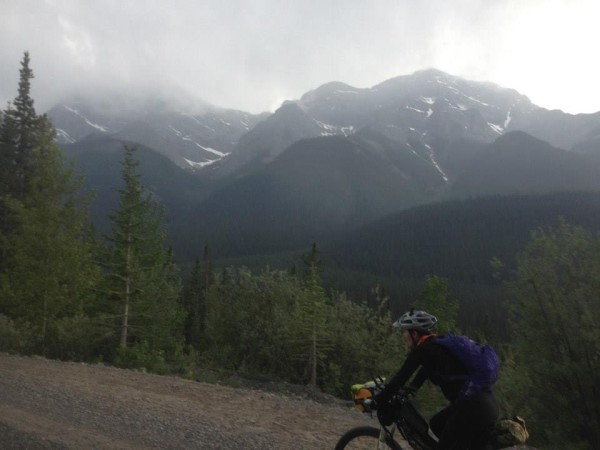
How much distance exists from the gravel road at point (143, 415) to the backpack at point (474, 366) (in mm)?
3929

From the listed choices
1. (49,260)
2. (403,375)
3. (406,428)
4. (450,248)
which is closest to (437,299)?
(49,260)

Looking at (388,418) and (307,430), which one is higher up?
(388,418)

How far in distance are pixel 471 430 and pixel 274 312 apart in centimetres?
2553

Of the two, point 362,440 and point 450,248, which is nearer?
point 362,440

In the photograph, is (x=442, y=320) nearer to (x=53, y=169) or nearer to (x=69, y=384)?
(x=53, y=169)

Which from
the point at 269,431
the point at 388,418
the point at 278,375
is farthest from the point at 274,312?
the point at 388,418

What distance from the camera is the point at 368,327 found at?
1143 inches

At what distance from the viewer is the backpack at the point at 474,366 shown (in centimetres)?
427

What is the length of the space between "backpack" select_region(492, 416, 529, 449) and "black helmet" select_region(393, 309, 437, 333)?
1.11m

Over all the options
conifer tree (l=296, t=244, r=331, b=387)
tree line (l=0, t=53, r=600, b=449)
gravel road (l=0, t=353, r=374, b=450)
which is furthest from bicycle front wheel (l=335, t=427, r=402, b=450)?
conifer tree (l=296, t=244, r=331, b=387)

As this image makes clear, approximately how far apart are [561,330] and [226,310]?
83.8ft

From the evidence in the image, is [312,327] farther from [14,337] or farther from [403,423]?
[403,423]

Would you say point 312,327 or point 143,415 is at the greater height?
point 143,415

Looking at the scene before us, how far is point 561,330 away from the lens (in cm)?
956
